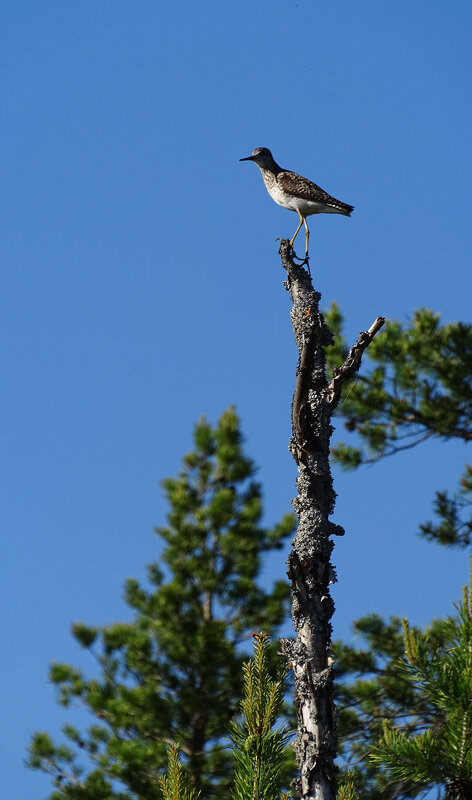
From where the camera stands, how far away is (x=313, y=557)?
10.6ft

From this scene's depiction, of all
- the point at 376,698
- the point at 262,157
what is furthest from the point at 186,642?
the point at 262,157

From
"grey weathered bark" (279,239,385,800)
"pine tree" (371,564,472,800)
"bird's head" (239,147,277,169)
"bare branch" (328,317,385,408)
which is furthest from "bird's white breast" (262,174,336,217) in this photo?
"pine tree" (371,564,472,800)

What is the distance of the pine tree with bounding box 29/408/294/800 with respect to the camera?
1420 centimetres

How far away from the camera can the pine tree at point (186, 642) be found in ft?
46.6

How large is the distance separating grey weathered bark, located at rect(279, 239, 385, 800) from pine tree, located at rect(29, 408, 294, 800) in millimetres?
11192

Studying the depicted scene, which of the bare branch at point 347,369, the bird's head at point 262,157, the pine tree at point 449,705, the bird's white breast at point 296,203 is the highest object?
the bird's head at point 262,157

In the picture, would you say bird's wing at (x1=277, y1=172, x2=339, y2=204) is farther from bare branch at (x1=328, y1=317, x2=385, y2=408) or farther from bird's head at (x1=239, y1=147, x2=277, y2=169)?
bare branch at (x1=328, y1=317, x2=385, y2=408)

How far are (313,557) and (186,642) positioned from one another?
12.0 meters

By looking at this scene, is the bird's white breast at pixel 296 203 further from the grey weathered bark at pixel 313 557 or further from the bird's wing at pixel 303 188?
the grey weathered bark at pixel 313 557

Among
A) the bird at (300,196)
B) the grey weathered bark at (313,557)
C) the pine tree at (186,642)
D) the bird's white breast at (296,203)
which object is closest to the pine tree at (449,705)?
the grey weathered bark at (313,557)

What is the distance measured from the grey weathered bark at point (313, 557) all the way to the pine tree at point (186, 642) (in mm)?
11192

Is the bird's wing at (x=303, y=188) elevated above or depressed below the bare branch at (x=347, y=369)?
above

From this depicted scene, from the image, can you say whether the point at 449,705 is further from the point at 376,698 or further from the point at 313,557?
the point at 376,698

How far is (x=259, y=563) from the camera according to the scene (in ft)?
50.1
